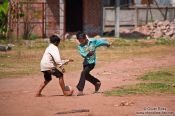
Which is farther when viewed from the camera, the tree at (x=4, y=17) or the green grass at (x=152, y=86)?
the tree at (x=4, y=17)

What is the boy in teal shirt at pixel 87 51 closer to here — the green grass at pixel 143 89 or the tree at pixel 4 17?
the green grass at pixel 143 89

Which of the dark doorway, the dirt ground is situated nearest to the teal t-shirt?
the dirt ground

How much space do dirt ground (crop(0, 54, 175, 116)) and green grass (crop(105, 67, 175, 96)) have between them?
1.09ft

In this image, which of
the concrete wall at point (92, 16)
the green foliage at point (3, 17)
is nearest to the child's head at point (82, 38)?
the green foliage at point (3, 17)

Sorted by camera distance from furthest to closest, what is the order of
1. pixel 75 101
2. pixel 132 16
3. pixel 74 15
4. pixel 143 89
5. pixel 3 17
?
pixel 132 16
pixel 74 15
pixel 3 17
pixel 143 89
pixel 75 101

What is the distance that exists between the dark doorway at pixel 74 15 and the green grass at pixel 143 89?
18.0 m

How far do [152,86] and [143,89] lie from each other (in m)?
0.47

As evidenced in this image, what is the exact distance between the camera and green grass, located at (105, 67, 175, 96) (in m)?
11.7

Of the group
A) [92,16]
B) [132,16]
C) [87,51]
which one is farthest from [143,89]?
[132,16]

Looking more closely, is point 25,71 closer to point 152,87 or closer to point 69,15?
point 152,87

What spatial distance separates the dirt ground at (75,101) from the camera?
9.48 m

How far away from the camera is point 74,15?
30906 mm

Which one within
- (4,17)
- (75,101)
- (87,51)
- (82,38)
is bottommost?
(75,101)

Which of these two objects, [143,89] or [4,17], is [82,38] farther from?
[4,17]
